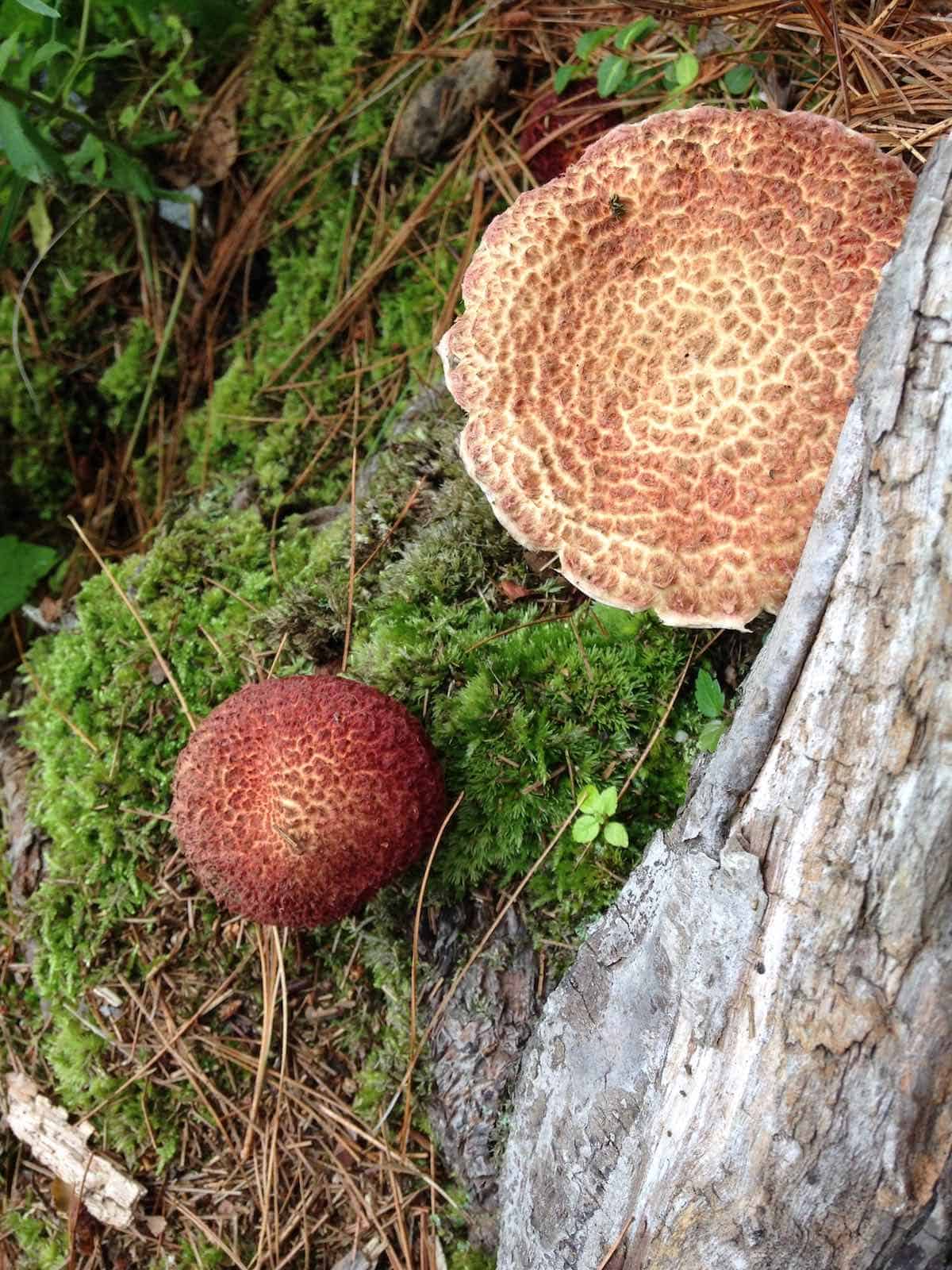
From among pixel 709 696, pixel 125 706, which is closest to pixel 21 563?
pixel 125 706

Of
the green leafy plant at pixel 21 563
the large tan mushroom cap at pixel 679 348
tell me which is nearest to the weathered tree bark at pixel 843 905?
the large tan mushroom cap at pixel 679 348

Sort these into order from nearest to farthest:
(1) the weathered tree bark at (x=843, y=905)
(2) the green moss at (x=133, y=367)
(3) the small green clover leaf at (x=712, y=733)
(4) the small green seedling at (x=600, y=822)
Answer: (1) the weathered tree bark at (x=843, y=905) < (3) the small green clover leaf at (x=712, y=733) < (4) the small green seedling at (x=600, y=822) < (2) the green moss at (x=133, y=367)

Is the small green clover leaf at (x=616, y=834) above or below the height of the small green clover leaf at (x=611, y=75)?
below

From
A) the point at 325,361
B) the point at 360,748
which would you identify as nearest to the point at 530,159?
the point at 325,361

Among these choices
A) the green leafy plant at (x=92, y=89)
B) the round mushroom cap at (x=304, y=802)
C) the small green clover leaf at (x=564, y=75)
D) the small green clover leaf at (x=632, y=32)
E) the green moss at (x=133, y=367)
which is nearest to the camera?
the round mushroom cap at (x=304, y=802)

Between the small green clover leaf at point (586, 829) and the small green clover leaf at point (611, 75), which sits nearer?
the small green clover leaf at point (586, 829)

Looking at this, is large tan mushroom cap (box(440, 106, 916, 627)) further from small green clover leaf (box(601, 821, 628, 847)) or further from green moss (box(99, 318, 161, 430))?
green moss (box(99, 318, 161, 430))

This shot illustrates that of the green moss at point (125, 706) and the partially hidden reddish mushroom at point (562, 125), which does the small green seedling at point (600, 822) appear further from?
the partially hidden reddish mushroom at point (562, 125)
